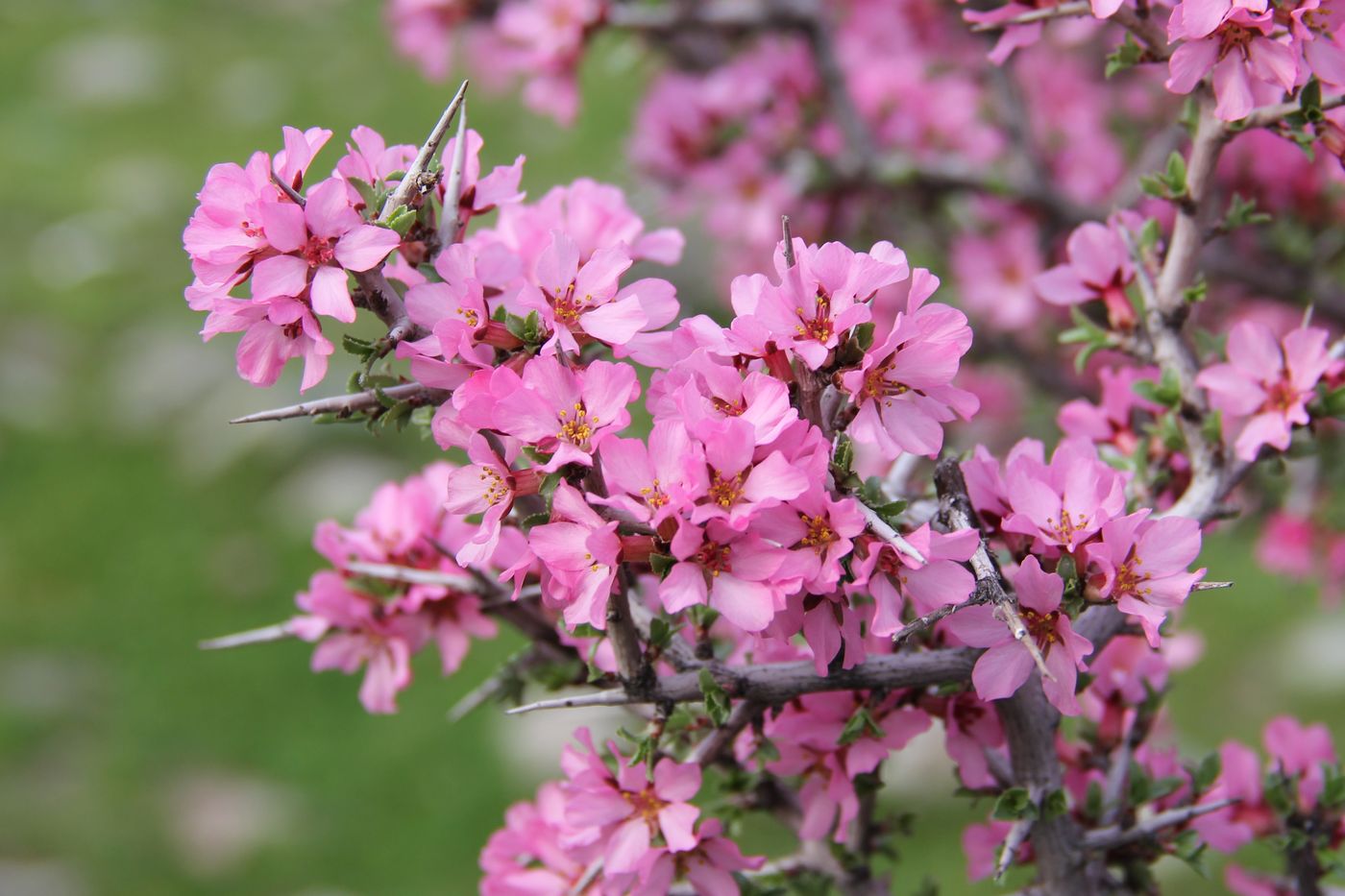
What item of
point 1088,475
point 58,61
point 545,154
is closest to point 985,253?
point 1088,475

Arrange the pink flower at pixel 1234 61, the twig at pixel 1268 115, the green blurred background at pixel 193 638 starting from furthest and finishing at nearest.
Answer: the green blurred background at pixel 193 638 → the twig at pixel 1268 115 → the pink flower at pixel 1234 61

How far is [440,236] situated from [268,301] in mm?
264

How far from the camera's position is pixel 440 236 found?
5.31 feet

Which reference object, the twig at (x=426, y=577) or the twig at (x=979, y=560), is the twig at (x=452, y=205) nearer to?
the twig at (x=426, y=577)

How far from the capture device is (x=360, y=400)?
156 cm

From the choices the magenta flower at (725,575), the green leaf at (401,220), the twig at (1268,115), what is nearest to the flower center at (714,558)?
the magenta flower at (725,575)

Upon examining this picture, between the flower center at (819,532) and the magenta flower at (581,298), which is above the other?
the magenta flower at (581,298)

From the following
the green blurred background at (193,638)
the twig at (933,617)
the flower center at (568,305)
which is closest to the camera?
the twig at (933,617)

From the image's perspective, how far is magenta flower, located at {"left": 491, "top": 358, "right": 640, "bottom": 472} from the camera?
139 centimetres

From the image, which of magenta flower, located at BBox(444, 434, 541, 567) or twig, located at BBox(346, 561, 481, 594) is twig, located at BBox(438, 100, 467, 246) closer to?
magenta flower, located at BBox(444, 434, 541, 567)

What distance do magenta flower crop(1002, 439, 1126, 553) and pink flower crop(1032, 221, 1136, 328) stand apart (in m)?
0.53

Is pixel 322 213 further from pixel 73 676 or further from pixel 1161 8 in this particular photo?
pixel 73 676

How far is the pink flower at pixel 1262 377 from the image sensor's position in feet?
5.94

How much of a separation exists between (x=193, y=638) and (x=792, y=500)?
5.83 metres
